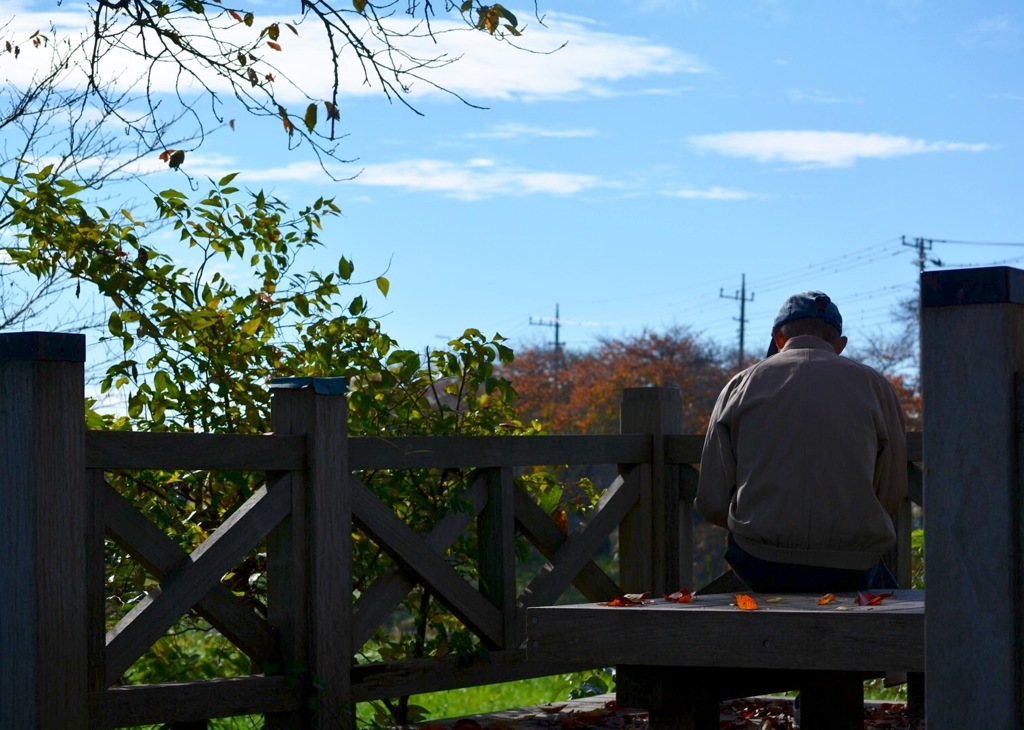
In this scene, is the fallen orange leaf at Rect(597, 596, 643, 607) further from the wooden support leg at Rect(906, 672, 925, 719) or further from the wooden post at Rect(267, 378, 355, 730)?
the wooden support leg at Rect(906, 672, 925, 719)

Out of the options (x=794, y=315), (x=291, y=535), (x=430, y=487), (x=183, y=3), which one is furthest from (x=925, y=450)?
(x=183, y=3)

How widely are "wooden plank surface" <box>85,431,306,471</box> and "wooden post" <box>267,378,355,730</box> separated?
9 cm

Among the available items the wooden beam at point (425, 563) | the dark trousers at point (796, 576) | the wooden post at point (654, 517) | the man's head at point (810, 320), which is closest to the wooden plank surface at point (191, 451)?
the wooden beam at point (425, 563)

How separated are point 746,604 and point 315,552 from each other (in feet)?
5.65

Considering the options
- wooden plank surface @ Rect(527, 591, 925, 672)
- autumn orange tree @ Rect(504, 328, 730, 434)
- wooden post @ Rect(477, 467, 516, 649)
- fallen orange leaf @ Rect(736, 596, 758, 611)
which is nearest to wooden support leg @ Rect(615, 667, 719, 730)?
wooden plank surface @ Rect(527, 591, 925, 672)

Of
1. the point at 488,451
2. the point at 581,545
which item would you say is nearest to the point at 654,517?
the point at 581,545

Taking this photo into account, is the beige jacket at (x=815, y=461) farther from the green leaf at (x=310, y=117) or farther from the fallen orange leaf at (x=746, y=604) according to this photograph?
the green leaf at (x=310, y=117)

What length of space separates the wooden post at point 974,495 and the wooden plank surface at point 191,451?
244 centimetres

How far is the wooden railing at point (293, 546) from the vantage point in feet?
12.3

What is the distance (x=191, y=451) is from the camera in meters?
4.27

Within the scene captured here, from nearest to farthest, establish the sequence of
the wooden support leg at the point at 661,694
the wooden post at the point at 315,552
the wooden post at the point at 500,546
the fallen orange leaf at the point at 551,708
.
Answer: the wooden support leg at the point at 661,694, the wooden post at the point at 315,552, the wooden post at the point at 500,546, the fallen orange leaf at the point at 551,708

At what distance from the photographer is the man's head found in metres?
4.39

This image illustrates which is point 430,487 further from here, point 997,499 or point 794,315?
point 997,499

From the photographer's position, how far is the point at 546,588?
5613mm
